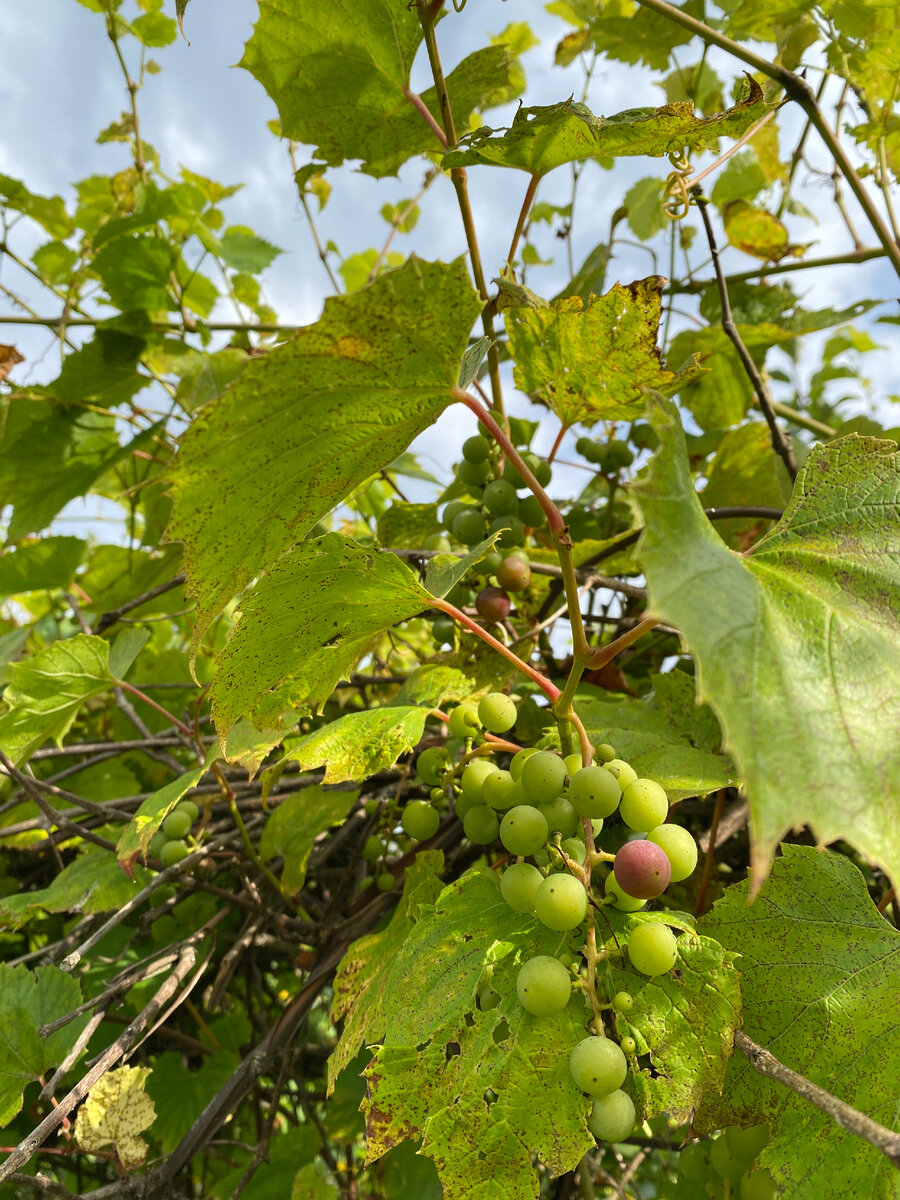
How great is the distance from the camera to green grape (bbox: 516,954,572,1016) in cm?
59

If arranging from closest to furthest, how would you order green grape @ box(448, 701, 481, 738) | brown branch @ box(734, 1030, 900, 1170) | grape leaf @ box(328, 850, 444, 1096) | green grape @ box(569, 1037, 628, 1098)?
brown branch @ box(734, 1030, 900, 1170) < green grape @ box(569, 1037, 628, 1098) < grape leaf @ box(328, 850, 444, 1096) < green grape @ box(448, 701, 481, 738)

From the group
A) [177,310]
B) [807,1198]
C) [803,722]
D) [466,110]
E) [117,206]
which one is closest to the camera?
[803,722]

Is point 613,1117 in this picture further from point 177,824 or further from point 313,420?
point 177,824

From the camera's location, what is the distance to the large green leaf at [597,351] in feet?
2.51

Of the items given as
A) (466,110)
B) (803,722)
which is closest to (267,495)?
(803,722)

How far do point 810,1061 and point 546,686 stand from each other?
15.9 inches

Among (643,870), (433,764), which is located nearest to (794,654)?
(643,870)

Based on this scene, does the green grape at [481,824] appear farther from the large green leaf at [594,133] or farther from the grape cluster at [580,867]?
the large green leaf at [594,133]

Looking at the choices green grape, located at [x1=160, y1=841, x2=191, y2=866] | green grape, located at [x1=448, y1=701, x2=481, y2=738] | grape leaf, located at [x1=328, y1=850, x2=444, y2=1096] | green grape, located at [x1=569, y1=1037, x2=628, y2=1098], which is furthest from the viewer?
green grape, located at [x1=160, y1=841, x2=191, y2=866]

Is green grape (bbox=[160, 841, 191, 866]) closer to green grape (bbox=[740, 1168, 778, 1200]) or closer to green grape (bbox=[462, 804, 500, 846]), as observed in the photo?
green grape (bbox=[462, 804, 500, 846])

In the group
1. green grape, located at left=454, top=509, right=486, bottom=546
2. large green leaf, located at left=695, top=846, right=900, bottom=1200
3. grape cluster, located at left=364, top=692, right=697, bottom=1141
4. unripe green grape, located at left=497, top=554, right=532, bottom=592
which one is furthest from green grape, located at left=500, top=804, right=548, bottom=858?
green grape, located at left=454, top=509, right=486, bottom=546

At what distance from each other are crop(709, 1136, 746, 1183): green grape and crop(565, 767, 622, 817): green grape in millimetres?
421

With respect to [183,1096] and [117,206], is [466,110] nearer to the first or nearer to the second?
[117,206]

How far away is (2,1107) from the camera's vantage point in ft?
3.26
